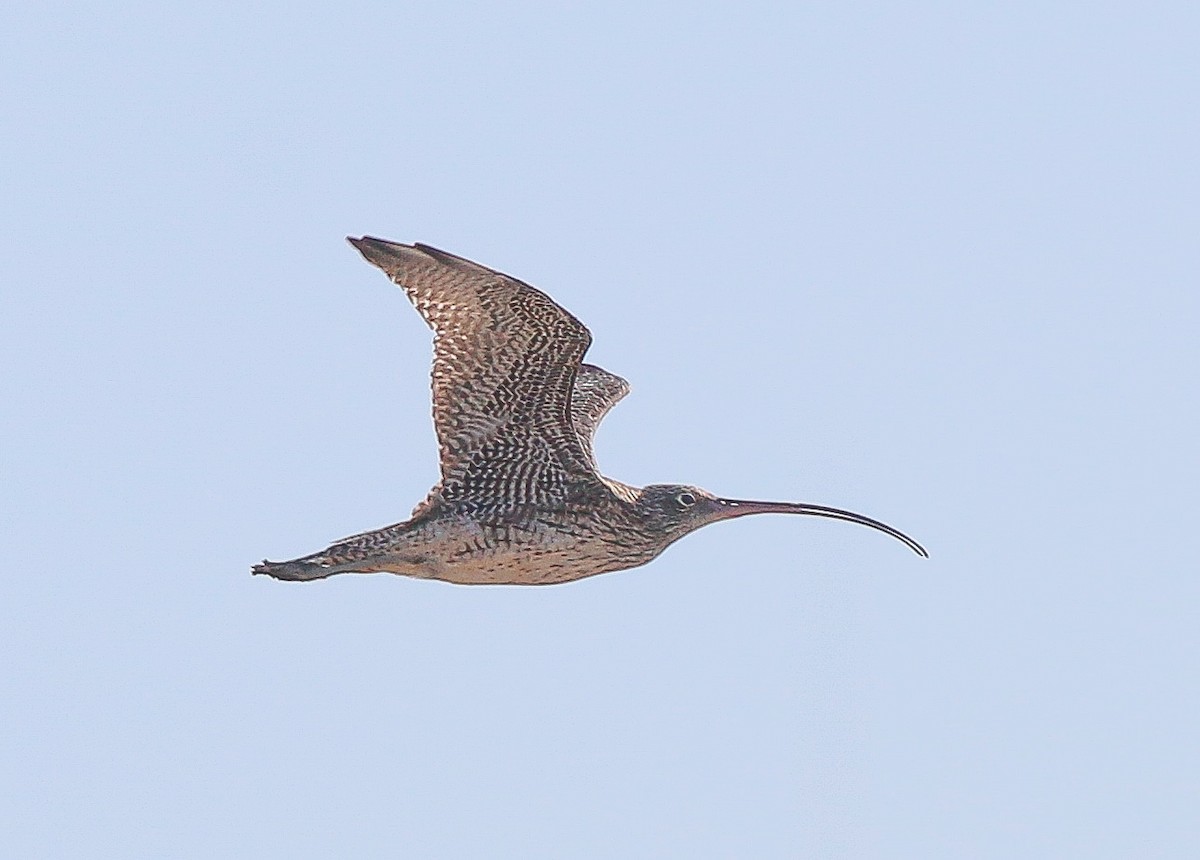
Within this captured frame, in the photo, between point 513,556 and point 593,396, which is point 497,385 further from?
point 593,396

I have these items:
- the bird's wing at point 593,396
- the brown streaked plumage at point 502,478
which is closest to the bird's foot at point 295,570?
the brown streaked plumage at point 502,478

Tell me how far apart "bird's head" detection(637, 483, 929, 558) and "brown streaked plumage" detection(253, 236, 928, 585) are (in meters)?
0.02

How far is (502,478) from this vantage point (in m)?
22.8

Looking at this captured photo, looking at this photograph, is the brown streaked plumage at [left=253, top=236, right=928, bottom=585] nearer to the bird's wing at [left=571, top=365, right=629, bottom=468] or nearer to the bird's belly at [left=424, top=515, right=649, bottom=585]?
the bird's belly at [left=424, top=515, right=649, bottom=585]

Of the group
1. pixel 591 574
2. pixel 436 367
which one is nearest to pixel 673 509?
pixel 591 574

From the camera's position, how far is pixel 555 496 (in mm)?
22812

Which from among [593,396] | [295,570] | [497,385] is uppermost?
[593,396]

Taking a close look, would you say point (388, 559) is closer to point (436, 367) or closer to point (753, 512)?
point (436, 367)

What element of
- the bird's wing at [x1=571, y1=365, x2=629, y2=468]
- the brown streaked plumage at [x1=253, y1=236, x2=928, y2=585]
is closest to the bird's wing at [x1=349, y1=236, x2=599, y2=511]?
the brown streaked plumage at [x1=253, y1=236, x2=928, y2=585]

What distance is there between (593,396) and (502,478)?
3895 mm

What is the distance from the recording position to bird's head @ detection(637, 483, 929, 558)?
23.3 m

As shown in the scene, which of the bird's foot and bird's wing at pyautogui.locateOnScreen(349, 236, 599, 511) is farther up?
bird's wing at pyautogui.locateOnScreen(349, 236, 599, 511)

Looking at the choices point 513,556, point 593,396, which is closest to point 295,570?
point 513,556

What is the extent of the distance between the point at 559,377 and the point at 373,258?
207 centimetres
